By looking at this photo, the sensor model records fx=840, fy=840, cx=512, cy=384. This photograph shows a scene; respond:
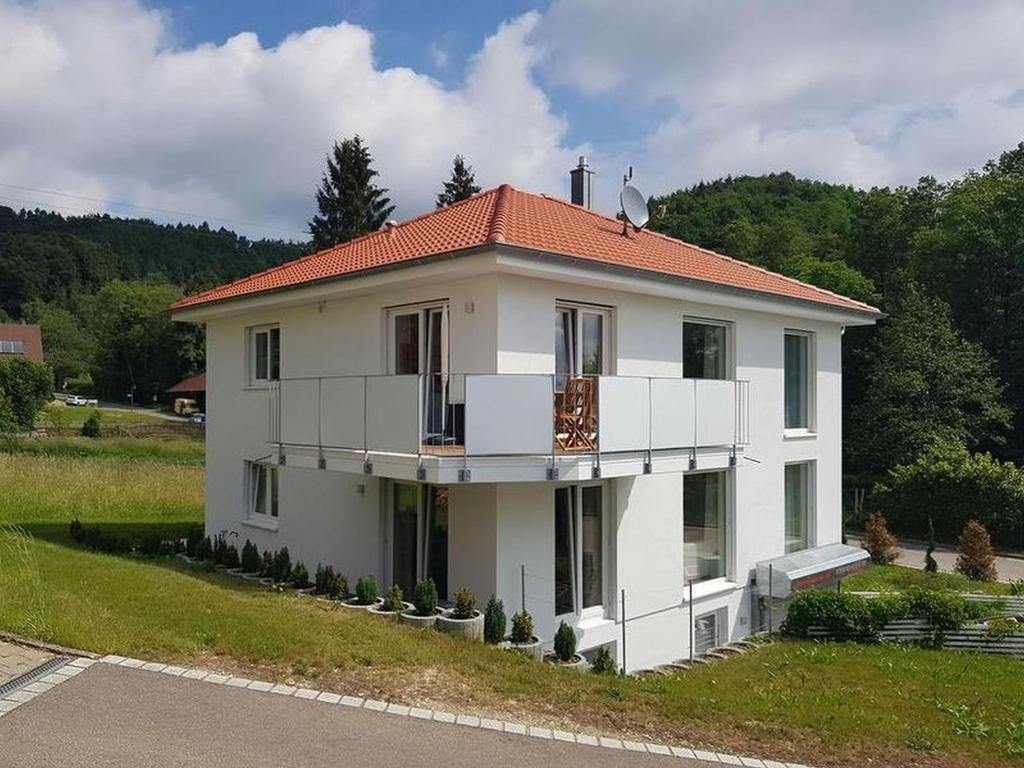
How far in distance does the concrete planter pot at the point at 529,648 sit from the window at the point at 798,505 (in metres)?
8.08

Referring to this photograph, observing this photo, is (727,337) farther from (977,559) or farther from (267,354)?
(977,559)

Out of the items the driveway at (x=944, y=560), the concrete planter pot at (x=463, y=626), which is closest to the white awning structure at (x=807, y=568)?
the concrete planter pot at (x=463, y=626)

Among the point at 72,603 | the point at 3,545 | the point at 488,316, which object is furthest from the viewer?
the point at 3,545

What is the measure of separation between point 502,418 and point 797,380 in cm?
866

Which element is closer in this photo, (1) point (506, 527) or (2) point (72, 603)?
(2) point (72, 603)

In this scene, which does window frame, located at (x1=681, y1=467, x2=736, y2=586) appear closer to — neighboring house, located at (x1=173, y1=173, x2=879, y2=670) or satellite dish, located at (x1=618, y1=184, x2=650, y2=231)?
neighboring house, located at (x1=173, y1=173, x2=879, y2=670)

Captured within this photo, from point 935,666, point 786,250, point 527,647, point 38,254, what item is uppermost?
point 38,254


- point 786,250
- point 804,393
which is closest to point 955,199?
point 786,250

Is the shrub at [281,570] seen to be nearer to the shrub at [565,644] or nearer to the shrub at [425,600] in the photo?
the shrub at [425,600]

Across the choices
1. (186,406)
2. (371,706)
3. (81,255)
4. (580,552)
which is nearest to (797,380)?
(580,552)

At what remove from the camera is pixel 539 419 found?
31.8 ft

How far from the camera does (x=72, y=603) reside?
880 centimetres

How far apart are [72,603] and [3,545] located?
4.68 meters

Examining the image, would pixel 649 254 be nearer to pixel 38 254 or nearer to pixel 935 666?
pixel 935 666
